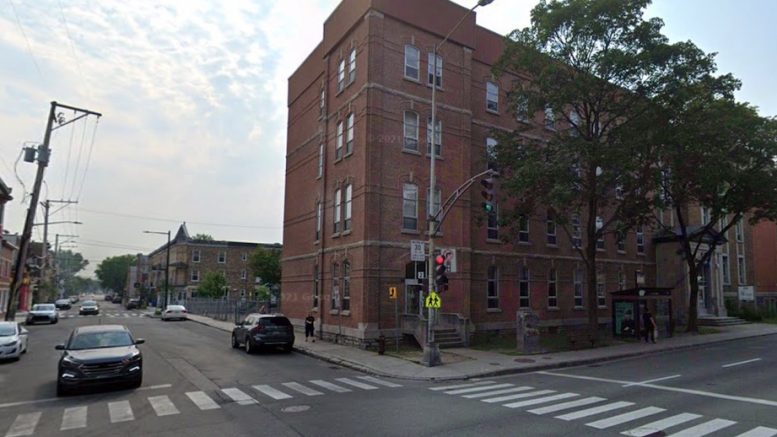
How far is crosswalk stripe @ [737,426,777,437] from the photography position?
878 centimetres

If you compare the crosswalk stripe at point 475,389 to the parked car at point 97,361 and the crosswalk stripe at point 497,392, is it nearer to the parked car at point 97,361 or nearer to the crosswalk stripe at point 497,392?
the crosswalk stripe at point 497,392

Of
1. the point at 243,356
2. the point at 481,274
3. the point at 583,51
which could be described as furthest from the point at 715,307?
the point at 243,356

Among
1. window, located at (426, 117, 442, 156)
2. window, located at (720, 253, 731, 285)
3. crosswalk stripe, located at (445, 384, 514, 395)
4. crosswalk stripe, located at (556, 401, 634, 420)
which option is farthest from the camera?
window, located at (720, 253, 731, 285)

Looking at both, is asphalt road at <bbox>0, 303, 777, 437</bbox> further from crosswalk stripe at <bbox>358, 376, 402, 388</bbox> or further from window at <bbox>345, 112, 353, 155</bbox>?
window at <bbox>345, 112, 353, 155</bbox>

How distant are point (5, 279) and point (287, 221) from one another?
3353 cm

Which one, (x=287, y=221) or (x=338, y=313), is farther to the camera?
(x=287, y=221)

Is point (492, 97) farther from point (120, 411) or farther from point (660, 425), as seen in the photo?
point (120, 411)

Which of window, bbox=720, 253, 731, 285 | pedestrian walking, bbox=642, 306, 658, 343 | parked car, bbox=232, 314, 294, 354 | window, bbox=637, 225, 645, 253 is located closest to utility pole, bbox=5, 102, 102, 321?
parked car, bbox=232, 314, 294, 354

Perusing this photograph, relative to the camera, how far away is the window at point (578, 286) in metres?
33.5

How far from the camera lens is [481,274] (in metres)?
28.0

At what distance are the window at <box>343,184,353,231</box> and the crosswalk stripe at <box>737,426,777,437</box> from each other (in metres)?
18.7

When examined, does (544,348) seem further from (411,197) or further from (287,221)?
(287,221)

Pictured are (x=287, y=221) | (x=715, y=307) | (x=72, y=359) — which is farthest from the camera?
(x=715, y=307)

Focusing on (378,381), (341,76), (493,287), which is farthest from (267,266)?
(378,381)
